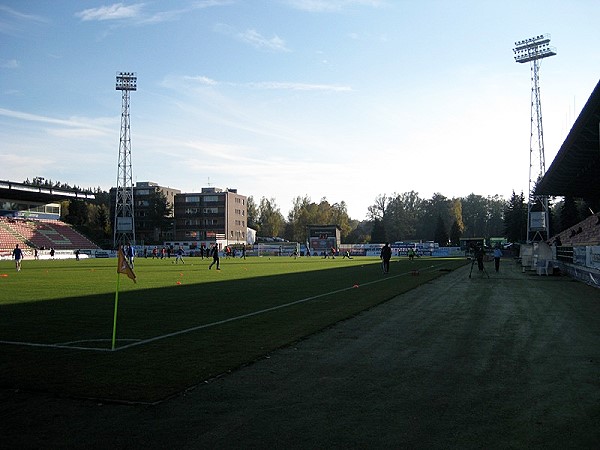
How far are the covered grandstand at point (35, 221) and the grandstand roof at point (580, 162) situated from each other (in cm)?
6225

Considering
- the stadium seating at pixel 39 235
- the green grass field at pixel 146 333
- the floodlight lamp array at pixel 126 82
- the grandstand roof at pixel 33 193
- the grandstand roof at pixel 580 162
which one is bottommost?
the green grass field at pixel 146 333

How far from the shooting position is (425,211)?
143m

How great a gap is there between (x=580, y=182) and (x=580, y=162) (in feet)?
Answer: 28.4

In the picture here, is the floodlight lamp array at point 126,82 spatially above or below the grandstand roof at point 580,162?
above

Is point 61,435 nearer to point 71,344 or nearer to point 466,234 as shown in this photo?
point 71,344

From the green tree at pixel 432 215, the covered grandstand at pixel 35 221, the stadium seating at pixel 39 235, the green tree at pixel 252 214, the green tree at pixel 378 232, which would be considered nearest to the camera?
the stadium seating at pixel 39 235

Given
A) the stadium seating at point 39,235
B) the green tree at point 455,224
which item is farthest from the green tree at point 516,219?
the stadium seating at point 39,235

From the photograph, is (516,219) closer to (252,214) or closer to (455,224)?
(455,224)

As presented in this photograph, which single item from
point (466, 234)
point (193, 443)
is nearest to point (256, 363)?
point (193, 443)

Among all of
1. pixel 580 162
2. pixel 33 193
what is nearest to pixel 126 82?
pixel 33 193

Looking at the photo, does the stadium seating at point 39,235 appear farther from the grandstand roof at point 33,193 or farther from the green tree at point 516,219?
the green tree at point 516,219

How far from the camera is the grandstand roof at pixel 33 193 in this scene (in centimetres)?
7331

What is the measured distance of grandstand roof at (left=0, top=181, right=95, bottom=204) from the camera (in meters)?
73.3

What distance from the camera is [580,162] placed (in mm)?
35125
